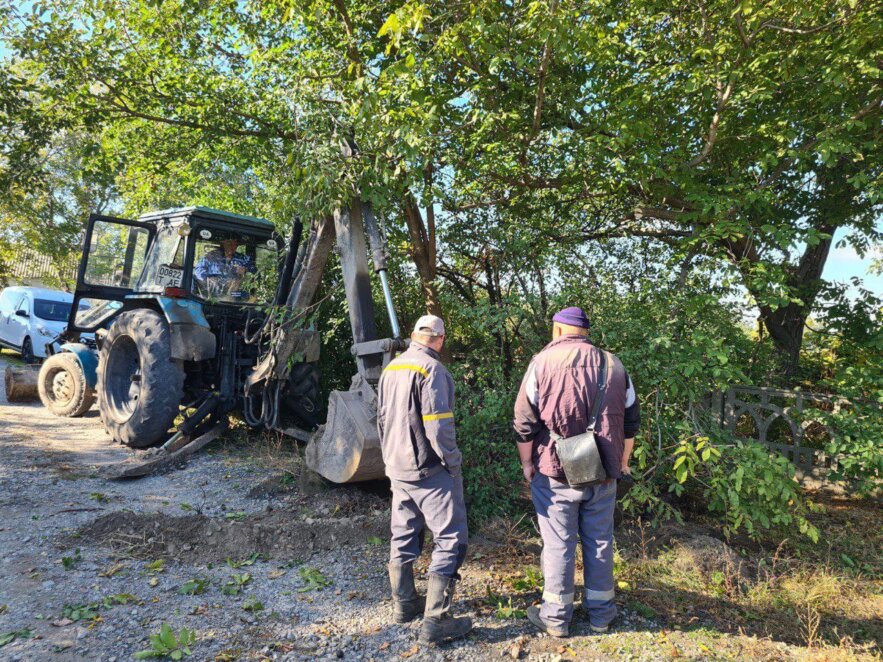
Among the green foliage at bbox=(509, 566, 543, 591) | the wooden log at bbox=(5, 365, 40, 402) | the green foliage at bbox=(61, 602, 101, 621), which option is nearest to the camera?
the green foliage at bbox=(61, 602, 101, 621)

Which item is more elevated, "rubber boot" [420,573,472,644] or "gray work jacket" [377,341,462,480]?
"gray work jacket" [377,341,462,480]

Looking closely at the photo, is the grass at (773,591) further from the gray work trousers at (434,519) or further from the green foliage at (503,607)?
the gray work trousers at (434,519)

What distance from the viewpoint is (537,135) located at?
5695mm

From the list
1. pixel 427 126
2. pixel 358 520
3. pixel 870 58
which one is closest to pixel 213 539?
pixel 358 520

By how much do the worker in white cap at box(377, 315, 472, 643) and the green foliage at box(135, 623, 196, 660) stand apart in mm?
1059

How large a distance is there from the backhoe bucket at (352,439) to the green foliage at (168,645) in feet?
5.13

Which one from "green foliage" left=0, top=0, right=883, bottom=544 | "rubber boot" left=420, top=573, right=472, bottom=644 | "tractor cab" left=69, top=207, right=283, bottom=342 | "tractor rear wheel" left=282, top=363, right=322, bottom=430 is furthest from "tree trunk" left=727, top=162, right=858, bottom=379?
"tractor cab" left=69, top=207, right=283, bottom=342

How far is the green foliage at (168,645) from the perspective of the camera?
2850mm

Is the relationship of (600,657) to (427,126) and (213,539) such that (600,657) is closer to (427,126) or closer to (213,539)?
(213,539)

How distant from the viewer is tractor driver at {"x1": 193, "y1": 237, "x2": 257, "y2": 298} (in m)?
6.84

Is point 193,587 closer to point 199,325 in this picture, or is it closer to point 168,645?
point 168,645

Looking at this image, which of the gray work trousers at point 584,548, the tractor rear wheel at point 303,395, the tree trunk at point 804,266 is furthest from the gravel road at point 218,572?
the tree trunk at point 804,266

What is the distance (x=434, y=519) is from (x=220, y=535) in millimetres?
1846

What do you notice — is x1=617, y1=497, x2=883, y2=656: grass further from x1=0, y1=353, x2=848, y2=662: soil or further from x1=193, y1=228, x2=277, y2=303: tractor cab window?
x1=193, y1=228, x2=277, y2=303: tractor cab window
